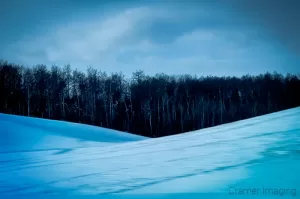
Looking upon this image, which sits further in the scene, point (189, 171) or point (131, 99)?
point (131, 99)

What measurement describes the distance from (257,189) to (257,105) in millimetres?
13171

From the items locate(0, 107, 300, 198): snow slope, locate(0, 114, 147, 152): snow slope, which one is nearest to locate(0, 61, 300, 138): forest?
locate(0, 114, 147, 152): snow slope

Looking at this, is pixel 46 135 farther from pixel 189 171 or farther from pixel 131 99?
pixel 131 99

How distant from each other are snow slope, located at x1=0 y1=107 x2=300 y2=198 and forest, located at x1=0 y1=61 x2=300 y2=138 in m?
10.7

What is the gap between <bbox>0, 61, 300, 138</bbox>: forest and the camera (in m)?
14.5

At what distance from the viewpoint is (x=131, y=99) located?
17250mm

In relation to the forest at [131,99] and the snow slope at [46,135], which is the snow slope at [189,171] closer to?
Result: the snow slope at [46,135]

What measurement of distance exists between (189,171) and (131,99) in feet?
49.5

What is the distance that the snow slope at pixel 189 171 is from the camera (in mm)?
1765

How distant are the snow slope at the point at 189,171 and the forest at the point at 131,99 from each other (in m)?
10.7

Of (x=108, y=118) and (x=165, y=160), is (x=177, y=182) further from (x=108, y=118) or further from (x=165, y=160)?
(x=108, y=118)

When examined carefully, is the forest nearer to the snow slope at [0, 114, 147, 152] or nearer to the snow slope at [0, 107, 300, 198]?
the snow slope at [0, 114, 147, 152]

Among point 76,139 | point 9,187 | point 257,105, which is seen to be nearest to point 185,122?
point 257,105

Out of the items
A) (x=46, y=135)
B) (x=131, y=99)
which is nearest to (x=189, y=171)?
(x=46, y=135)
